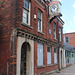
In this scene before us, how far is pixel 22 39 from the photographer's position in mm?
9062

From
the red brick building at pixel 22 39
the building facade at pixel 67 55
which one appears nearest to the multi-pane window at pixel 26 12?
the red brick building at pixel 22 39

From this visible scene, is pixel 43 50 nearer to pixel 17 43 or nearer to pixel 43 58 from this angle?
pixel 43 58

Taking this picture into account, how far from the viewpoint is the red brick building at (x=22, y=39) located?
27.5 ft

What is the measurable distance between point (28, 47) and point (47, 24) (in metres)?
4.76

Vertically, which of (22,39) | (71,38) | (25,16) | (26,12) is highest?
(26,12)

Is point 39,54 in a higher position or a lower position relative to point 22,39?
lower

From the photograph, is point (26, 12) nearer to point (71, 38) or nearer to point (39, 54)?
point (39, 54)

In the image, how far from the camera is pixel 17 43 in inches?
333

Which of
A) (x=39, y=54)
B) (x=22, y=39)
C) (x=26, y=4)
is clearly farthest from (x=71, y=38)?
(x=22, y=39)

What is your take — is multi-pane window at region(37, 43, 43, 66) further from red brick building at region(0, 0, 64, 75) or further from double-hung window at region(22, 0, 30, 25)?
double-hung window at region(22, 0, 30, 25)

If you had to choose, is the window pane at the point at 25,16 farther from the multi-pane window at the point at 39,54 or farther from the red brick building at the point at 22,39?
the multi-pane window at the point at 39,54

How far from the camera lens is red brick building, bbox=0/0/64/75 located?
27.5 feet

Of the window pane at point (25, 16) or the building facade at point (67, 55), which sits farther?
the building facade at point (67, 55)

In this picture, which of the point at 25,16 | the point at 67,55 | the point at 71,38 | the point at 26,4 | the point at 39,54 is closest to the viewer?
the point at 25,16
